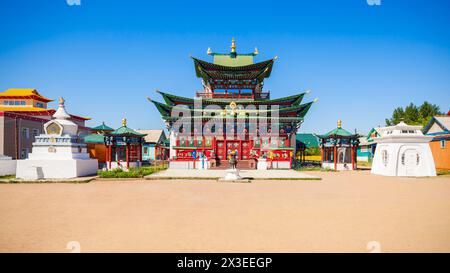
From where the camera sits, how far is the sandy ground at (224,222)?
203 inches

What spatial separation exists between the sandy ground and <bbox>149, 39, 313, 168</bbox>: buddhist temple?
1498cm

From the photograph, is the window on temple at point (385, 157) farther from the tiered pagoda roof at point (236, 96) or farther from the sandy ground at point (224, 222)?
the sandy ground at point (224, 222)

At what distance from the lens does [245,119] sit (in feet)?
87.4

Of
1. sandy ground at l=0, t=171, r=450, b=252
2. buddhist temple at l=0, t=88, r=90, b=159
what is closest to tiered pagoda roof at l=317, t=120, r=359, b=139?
sandy ground at l=0, t=171, r=450, b=252

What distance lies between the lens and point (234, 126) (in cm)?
2725

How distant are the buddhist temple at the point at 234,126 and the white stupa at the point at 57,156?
31.2ft

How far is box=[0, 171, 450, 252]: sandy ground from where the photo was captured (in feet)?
16.9

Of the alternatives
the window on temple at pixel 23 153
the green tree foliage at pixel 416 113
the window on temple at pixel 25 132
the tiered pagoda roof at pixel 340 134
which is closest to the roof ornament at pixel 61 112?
the window on temple at pixel 23 153

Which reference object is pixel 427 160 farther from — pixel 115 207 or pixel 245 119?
pixel 115 207

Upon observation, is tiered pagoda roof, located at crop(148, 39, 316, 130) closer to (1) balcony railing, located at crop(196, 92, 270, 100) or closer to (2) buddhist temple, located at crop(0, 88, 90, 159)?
(1) balcony railing, located at crop(196, 92, 270, 100)

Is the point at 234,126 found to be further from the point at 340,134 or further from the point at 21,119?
the point at 21,119

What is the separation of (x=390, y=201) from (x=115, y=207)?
1087 centimetres

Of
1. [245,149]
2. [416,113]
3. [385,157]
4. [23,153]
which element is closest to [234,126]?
[245,149]
